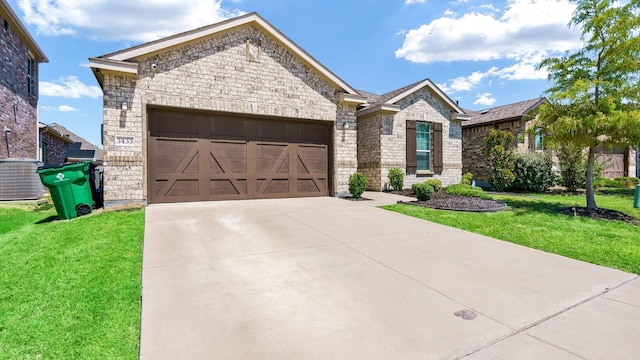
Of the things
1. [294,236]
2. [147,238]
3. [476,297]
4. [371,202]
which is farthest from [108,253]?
[371,202]

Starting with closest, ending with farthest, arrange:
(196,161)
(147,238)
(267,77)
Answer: (147,238), (196,161), (267,77)

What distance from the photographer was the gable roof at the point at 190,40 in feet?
27.6

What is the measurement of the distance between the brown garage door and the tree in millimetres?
7256

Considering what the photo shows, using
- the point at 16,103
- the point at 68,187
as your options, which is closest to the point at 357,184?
the point at 68,187

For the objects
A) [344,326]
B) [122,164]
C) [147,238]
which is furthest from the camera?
Result: [122,164]

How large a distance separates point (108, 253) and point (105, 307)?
1.90 metres

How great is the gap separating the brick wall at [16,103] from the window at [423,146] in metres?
16.4

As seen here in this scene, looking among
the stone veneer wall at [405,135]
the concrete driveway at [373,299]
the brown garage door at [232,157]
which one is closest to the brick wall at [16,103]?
the brown garage door at [232,157]

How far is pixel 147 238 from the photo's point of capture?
5.35 m

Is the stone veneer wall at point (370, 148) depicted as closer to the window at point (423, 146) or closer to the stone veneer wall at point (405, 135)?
the stone veneer wall at point (405, 135)

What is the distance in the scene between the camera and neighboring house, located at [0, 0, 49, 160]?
1173cm

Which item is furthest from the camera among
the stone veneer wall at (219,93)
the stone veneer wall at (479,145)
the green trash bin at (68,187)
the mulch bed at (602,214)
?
the stone veneer wall at (479,145)

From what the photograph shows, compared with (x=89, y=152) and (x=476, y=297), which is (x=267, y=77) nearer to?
(x=476, y=297)

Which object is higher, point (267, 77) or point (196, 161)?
point (267, 77)
